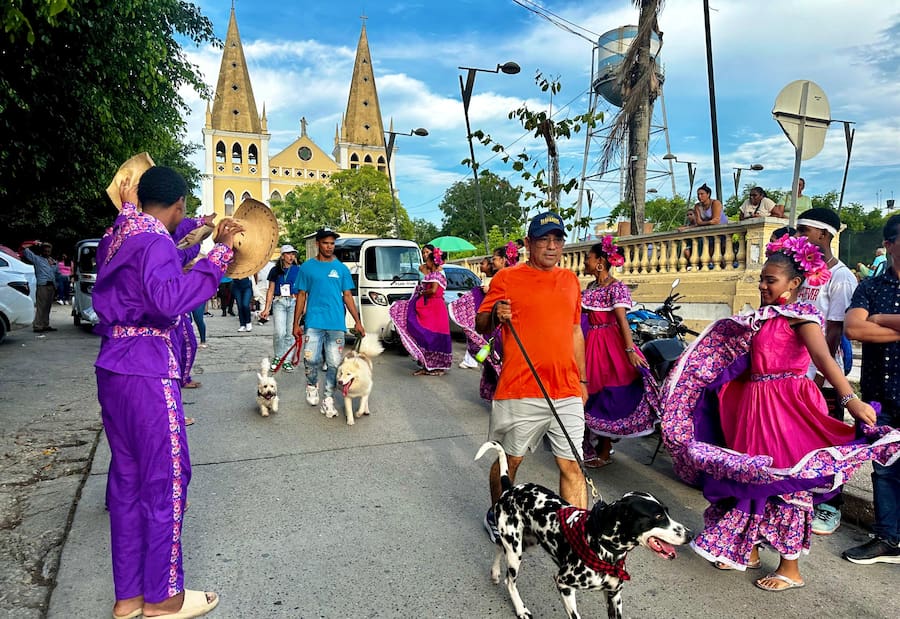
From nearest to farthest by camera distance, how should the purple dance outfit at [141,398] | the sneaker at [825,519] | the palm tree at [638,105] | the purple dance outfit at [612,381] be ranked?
the purple dance outfit at [141,398]
the sneaker at [825,519]
the purple dance outfit at [612,381]
the palm tree at [638,105]

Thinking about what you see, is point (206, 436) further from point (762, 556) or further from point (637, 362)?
point (762, 556)

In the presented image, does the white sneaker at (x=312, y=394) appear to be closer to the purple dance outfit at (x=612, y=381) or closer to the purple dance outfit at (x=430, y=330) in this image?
the purple dance outfit at (x=430, y=330)

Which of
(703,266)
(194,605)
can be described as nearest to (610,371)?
(194,605)

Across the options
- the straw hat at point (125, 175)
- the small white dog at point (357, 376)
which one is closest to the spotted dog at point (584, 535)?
the straw hat at point (125, 175)

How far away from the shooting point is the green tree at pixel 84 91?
24.2 feet

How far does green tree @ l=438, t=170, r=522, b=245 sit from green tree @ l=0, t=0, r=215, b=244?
192 ft

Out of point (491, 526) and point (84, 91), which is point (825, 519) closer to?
point (491, 526)

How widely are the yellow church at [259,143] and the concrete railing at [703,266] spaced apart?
75078mm

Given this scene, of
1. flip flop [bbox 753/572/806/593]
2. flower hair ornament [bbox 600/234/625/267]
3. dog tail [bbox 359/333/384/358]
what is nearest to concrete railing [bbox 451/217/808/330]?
flower hair ornament [bbox 600/234/625/267]

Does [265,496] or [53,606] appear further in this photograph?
[265,496]

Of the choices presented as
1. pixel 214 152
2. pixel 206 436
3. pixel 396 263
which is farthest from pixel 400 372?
pixel 214 152

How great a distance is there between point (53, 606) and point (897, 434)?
4428 millimetres

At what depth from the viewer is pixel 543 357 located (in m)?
3.39

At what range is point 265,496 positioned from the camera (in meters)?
4.33
